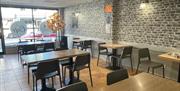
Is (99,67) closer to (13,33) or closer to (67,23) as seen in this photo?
(67,23)

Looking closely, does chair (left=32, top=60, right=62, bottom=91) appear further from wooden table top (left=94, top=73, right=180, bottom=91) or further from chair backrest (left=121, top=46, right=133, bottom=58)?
chair backrest (left=121, top=46, right=133, bottom=58)

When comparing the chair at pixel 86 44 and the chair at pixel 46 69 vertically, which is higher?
the chair at pixel 86 44

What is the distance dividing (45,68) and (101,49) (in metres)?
3.06

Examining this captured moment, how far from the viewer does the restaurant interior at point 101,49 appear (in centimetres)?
288

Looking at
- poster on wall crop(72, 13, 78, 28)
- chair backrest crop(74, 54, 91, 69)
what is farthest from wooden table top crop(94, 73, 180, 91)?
poster on wall crop(72, 13, 78, 28)

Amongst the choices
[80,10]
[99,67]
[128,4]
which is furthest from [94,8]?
[99,67]

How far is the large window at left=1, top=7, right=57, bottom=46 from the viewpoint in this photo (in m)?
7.66

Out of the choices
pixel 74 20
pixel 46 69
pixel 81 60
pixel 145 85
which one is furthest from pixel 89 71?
pixel 74 20

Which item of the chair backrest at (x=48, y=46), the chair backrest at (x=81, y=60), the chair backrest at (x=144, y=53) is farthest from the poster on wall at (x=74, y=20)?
the chair backrest at (x=81, y=60)

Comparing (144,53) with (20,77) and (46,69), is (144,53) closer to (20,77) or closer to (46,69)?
(46,69)

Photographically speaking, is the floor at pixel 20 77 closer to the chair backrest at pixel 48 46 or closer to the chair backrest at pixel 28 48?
the chair backrest at pixel 28 48

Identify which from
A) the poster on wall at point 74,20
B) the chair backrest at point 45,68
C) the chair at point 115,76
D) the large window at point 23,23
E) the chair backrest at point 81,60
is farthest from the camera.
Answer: the poster on wall at point 74,20

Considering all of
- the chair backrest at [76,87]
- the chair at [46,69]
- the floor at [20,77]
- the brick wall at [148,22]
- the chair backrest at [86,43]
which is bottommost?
the floor at [20,77]

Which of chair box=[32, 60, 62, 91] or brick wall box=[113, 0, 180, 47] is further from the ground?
brick wall box=[113, 0, 180, 47]
